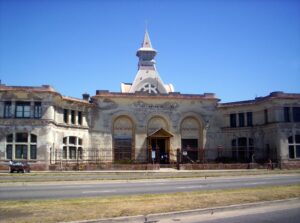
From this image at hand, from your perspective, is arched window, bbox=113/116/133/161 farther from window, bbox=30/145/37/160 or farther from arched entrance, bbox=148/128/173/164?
window, bbox=30/145/37/160

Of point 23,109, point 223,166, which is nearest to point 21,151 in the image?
point 23,109

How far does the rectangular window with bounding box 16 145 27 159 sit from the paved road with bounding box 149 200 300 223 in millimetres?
31269

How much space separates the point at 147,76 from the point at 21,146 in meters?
27.3

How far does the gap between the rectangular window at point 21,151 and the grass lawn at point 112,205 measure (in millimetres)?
27376

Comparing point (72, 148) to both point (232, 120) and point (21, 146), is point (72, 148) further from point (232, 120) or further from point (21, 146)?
point (232, 120)

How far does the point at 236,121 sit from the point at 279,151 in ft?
26.9

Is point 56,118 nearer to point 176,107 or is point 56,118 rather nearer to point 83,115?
point 83,115

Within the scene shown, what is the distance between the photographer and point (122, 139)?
159 feet

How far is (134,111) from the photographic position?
4894 centimetres

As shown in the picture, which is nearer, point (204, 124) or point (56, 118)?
point (56, 118)

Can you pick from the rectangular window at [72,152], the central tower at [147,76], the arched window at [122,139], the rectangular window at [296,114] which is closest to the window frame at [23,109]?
the rectangular window at [72,152]

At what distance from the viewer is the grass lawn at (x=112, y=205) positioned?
10.9 meters

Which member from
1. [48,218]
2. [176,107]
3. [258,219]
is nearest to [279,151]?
[176,107]

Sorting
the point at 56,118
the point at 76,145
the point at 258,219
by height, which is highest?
the point at 56,118
